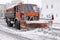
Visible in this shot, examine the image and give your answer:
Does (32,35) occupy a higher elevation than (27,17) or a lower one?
lower

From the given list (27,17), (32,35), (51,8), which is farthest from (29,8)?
(51,8)

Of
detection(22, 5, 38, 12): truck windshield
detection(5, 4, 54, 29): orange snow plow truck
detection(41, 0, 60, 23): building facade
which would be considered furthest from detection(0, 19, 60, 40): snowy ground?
detection(41, 0, 60, 23): building facade

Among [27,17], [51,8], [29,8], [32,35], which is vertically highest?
[29,8]

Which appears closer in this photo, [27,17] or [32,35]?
[32,35]

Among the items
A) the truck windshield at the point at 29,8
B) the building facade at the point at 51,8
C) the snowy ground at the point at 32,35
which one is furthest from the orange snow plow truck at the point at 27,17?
the building facade at the point at 51,8

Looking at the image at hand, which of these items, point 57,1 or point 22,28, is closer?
point 22,28

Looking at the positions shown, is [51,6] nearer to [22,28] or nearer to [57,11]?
[57,11]

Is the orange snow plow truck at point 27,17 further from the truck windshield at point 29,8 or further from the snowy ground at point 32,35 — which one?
the snowy ground at point 32,35

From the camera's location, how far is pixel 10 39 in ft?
49.8

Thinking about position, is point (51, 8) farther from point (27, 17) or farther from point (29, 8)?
point (27, 17)

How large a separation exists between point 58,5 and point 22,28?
91.3 feet

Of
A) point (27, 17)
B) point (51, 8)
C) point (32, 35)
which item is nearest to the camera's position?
point (32, 35)

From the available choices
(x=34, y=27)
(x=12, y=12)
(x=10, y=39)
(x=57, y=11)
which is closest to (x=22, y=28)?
(x=34, y=27)

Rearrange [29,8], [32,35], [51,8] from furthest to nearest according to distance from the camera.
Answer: [51,8]
[29,8]
[32,35]
